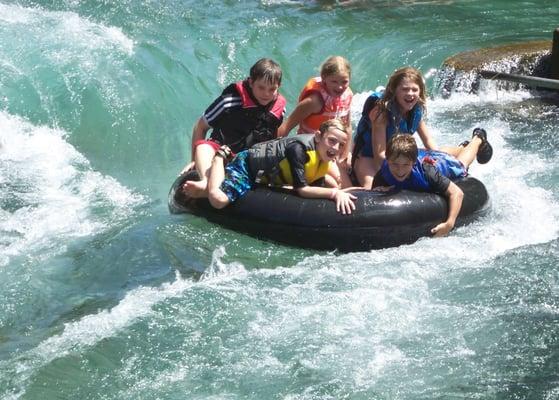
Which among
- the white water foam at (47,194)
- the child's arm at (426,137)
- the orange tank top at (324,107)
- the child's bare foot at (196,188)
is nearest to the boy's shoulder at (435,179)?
the child's arm at (426,137)

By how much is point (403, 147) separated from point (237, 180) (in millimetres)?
1203

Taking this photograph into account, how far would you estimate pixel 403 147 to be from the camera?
623cm

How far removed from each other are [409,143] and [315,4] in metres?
8.95

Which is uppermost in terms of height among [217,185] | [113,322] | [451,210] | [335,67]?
[335,67]

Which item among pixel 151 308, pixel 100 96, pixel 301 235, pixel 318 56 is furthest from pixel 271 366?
pixel 318 56

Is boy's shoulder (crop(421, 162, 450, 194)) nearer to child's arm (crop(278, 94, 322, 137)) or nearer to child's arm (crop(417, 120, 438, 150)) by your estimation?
child's arm (crop(417, 120, 438, 150))

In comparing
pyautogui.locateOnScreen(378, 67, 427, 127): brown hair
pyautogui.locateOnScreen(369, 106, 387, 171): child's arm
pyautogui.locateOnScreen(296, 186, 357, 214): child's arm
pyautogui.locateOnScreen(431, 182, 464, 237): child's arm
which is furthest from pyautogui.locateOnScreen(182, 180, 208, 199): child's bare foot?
pyautogui.locateOnScreen(431, 182, 464, 237): child's arm

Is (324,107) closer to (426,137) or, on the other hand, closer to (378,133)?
(378,133)

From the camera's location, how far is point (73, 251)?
268 inches

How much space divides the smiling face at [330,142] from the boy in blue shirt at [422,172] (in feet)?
1.17

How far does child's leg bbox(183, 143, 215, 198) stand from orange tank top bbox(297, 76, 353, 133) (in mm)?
757

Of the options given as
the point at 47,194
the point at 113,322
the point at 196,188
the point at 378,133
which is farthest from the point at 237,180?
the point at 47,194

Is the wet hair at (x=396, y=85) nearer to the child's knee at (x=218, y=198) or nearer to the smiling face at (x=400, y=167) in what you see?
the smiling face at (x=400, y=167)

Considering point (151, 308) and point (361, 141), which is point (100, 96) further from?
point (151, 308)
